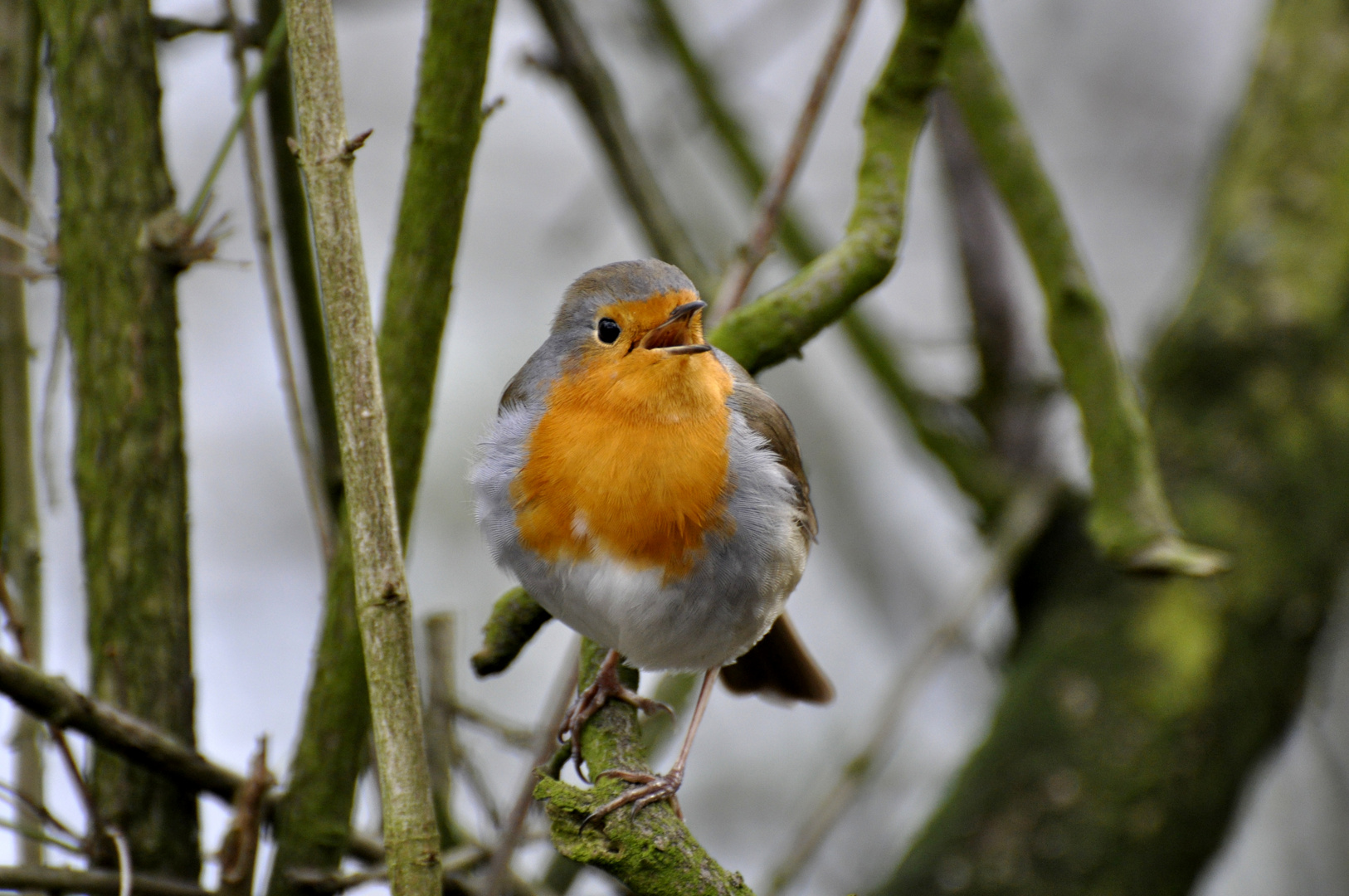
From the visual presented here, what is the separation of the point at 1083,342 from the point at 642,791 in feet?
5.13

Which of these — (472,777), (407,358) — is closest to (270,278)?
(407,358)

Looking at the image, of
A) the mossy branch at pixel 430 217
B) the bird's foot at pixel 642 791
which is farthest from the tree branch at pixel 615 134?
the bird's foot at pixel 642 791

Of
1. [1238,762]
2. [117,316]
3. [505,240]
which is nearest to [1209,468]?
[1238,762]

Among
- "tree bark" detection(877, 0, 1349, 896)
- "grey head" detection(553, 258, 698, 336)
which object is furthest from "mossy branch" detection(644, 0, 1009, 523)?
"grey head" detection(553, 258, 698, 336)

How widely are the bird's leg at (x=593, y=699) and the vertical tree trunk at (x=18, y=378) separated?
99cm

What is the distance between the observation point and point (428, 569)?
6559mm

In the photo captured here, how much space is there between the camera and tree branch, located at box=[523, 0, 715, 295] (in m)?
3.04

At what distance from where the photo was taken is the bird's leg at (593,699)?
7.06 feet

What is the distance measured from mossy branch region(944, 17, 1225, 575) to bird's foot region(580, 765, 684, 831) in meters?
1.10

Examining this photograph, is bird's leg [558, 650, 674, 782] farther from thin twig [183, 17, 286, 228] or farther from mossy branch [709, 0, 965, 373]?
thin twig [183, 17, 286, 228]

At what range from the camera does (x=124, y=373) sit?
209cm

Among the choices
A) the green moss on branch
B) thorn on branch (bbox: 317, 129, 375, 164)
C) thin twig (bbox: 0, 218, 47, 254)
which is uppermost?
Answer: thin twig (bbox: 0, 218, 47, 254)

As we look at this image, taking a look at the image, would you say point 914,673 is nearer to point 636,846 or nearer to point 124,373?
point 636,846

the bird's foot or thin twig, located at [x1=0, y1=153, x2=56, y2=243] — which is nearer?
the bird's foot
